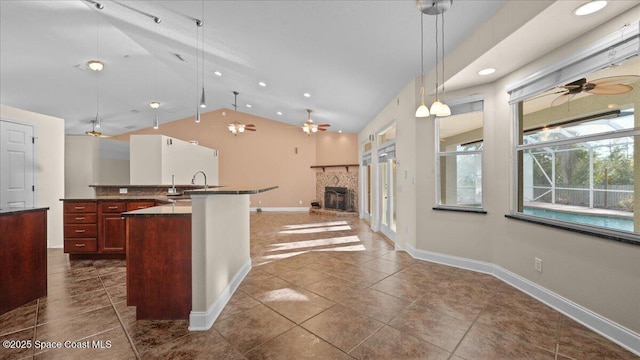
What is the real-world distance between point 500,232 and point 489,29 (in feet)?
7.47

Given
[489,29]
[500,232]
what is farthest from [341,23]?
[500,232]

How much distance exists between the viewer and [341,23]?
116 inches

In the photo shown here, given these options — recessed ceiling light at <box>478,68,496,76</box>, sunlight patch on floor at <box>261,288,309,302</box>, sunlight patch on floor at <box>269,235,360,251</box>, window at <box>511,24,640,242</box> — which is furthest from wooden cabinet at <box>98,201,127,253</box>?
window at <box>511,24,640,242</box>

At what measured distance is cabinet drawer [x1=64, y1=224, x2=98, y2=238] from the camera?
3.97 metres

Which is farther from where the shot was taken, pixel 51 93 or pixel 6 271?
pixel 51 93

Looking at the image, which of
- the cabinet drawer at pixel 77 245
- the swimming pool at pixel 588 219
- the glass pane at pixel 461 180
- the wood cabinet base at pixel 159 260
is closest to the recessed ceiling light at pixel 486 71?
the glass pane at pixel 461 180

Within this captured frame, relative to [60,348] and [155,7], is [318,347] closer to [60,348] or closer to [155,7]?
[60,348]

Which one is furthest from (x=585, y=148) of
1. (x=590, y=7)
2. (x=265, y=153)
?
(x=265, y=153)

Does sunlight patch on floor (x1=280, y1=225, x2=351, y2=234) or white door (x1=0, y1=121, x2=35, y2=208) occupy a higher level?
white door (x1=0, y1=121, x2=35, y2=208)

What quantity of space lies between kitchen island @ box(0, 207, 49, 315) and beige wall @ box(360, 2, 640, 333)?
4494 mm

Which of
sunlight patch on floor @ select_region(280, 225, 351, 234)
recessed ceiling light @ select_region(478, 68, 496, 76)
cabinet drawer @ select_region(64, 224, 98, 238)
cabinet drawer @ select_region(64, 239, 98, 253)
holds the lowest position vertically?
sunlight patch on floor @ select_region(280, 225, 351, 234)

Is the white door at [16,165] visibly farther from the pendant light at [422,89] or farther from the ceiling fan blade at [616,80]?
the ceiling fan blade at [616,80]

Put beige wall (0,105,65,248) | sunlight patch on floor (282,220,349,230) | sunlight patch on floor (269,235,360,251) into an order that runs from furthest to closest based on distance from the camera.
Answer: sunlight patch on floor (282,220,349,230)
sunlight patch on floor (269,235,360,251)
beige wall (0,105,65,248)

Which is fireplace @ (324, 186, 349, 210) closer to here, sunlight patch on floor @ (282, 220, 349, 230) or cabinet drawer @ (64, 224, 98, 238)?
sunlight patch on floor @ (282, 220, 349, 230)
